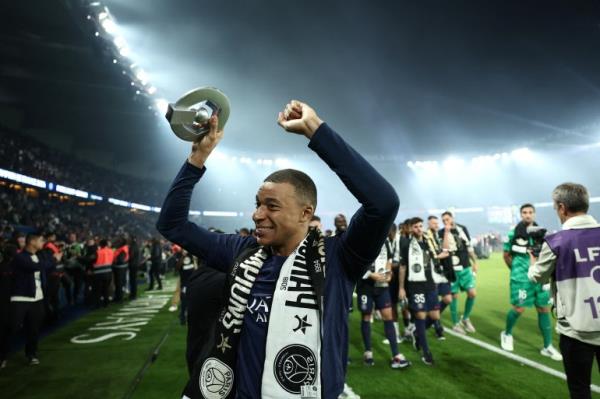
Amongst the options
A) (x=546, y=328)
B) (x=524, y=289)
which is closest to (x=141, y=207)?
(x=524, y=289)

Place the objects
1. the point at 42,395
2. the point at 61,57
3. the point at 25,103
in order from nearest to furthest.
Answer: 1. the point at 42,395
2. the point at 61,57
3. the point at 25,103

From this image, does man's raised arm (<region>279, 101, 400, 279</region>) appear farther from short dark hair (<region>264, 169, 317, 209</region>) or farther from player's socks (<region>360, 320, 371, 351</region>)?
player's socks (<region>360, 320, 371, 351</region>)

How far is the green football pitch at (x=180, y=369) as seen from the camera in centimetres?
500

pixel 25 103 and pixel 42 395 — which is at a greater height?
pixel 25 103

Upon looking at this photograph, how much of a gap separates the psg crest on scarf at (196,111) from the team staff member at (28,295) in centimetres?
621

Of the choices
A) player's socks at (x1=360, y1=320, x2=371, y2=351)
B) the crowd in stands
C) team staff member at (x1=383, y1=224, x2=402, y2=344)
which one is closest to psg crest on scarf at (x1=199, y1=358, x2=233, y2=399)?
player's socks at (x1=360, y1=320, x2=371, y2=351)

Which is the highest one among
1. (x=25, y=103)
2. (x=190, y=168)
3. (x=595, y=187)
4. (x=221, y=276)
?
(x=25, y=103)

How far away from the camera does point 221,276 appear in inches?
80.1

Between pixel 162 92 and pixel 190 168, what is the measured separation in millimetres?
25303

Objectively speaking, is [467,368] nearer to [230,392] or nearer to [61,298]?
[230,392]

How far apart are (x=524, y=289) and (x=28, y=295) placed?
27.3 feet

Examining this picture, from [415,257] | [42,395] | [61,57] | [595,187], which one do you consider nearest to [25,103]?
[61,57]

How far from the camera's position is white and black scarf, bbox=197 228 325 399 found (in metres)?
1.55

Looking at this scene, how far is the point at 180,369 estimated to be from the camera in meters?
6.04
